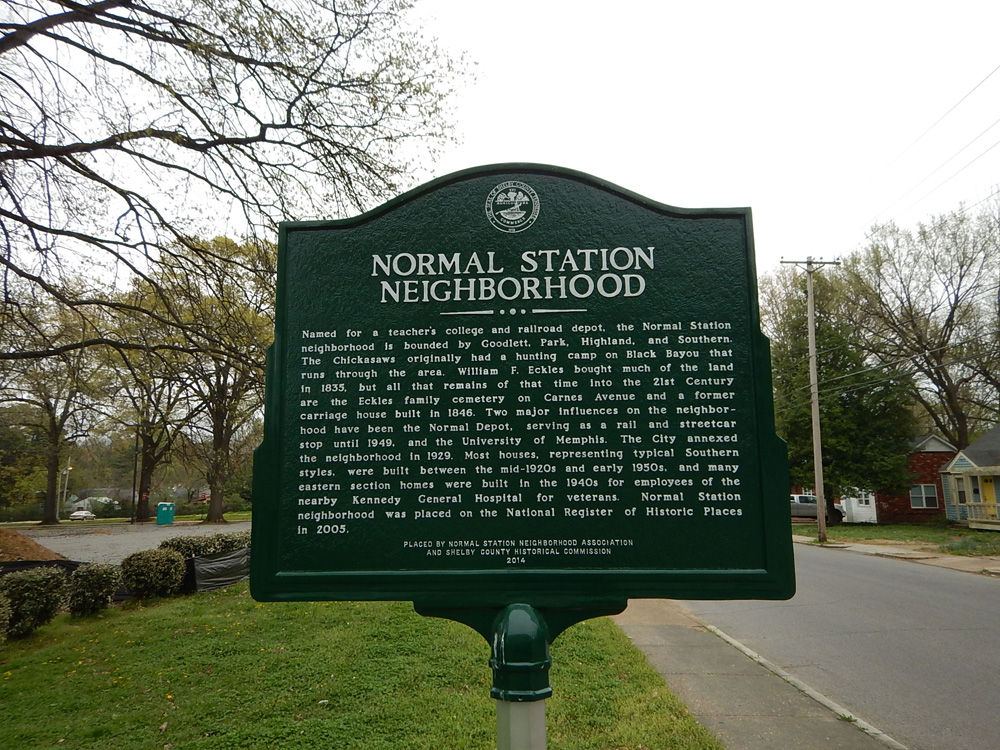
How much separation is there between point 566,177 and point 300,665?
666 centimetres

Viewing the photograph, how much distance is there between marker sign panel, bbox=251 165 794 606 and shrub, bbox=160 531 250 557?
13.3 m

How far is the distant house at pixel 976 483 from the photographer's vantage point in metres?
27.7

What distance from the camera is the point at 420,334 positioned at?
276 centimetres

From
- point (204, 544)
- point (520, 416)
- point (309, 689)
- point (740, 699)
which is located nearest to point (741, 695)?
point (740, 699)

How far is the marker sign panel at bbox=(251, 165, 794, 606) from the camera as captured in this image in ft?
8.29

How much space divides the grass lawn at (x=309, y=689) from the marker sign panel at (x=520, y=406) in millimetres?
3099

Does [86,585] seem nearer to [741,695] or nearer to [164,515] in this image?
[741,695]

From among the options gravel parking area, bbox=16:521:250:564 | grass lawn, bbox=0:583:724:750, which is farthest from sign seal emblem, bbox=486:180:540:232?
gravel parking area, bbox=16:521:250:564

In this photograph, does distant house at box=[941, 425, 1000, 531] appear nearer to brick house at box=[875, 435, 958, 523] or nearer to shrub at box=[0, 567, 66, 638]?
brick house at box=[875, 435, 958, 523]

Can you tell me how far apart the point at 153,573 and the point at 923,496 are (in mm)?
38046

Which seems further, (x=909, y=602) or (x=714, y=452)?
(x=909, y=602)

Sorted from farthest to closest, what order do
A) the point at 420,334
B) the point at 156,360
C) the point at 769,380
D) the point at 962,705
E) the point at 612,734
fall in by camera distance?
the point at 156,360, the point at 962,705, the point at 612,734, the point at 420,334, the point at 769,380

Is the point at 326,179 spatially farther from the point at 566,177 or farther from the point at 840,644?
the point at 840,644

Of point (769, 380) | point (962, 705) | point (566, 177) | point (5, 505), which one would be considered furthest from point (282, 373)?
point (5, 505)
